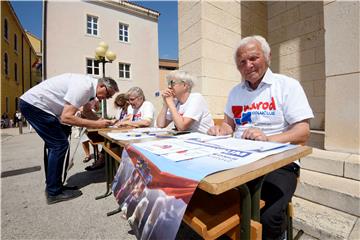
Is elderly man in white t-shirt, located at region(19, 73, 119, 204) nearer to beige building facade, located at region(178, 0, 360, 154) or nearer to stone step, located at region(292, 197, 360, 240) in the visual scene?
beige building facade, located at region(178, 0, 360, 154)

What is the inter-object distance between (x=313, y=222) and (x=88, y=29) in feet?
58.7

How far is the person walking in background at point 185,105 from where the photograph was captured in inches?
84.9

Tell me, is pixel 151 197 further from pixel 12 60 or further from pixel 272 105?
pixel 12 60

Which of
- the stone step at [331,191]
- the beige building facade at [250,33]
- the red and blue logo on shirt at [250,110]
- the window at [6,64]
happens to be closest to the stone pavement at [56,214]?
the red and blue logo on shirt at [250,110]

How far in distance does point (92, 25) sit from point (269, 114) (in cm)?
1767

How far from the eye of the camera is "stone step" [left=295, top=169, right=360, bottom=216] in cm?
172

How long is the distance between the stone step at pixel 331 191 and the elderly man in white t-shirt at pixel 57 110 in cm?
229

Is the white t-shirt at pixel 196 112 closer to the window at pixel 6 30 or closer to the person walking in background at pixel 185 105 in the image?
the person walking in background at pixel 185 105

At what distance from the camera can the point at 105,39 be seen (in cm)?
1625

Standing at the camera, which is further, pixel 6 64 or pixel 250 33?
pixel 6 64

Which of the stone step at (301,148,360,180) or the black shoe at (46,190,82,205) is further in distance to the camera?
the black shoe at (46,190,82,205)

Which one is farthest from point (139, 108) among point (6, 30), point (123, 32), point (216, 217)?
point (6, 30)

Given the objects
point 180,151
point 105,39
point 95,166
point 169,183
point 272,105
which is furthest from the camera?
point 105,39

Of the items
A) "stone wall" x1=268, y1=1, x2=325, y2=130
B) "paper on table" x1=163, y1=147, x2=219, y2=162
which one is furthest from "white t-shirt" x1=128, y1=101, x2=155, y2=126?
"stone wall" x1=268, y1=1, x2=325, y2=130
